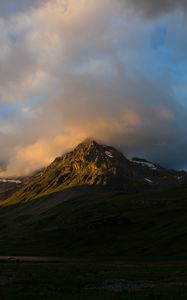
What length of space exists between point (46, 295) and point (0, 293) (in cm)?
498

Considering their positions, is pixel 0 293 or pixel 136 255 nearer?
pixel 0 293

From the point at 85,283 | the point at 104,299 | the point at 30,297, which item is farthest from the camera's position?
the point at 85,283

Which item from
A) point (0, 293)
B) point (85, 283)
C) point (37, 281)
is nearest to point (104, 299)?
point (0, 293)

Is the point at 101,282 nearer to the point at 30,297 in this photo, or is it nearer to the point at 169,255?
the point at 30,297

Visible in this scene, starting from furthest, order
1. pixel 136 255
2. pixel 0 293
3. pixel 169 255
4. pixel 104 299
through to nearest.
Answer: pixel 136 255, pixel 169 255, pixel 0 293, pixel 104 299

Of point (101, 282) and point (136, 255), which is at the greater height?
point (136, 255)

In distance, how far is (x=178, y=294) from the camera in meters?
42.9

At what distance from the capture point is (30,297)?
42688 mm

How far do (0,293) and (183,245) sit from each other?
162 metres

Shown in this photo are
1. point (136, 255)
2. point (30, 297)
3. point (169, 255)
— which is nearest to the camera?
point (30, 297)

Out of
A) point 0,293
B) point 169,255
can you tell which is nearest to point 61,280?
point 0,293

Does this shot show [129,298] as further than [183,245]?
No

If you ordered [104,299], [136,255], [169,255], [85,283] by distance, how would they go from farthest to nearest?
[136,255] → [169,255] → [85,283] → [104,299]

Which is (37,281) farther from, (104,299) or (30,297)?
(104,299)
